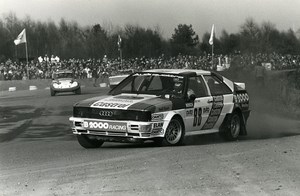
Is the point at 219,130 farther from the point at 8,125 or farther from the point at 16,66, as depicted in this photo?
the point at 16,66

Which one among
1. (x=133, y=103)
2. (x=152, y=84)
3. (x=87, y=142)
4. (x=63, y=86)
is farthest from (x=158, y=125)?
(x=63, y=86)

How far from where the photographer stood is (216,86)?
11.1 metres

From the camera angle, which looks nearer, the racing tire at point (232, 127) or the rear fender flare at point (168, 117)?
the rear fender flare at point (168, 117)

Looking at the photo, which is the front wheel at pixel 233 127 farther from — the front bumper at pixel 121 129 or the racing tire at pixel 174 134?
the front bumper at pixel 121 129

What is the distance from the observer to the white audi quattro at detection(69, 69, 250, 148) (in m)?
9.20

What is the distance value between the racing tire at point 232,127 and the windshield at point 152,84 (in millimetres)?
1604

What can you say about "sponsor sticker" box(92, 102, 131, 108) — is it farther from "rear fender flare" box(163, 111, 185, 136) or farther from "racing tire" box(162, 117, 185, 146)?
"racing tire" box(162, 117, 185, 146)

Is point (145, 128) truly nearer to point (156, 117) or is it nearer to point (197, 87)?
point (156, 117)

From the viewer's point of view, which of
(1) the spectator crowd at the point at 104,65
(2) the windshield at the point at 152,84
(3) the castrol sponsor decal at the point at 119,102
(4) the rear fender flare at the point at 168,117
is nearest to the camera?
(3) the castrol sponsor decal at the point at 119,102

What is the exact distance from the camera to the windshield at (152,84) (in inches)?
400

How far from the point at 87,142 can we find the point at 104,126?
67 cm

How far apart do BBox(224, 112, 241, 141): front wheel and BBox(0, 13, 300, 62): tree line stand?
29959mm

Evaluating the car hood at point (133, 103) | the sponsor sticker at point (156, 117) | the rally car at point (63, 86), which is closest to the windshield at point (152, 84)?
the car hood at point (133, 103)

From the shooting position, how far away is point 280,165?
6859 mm
